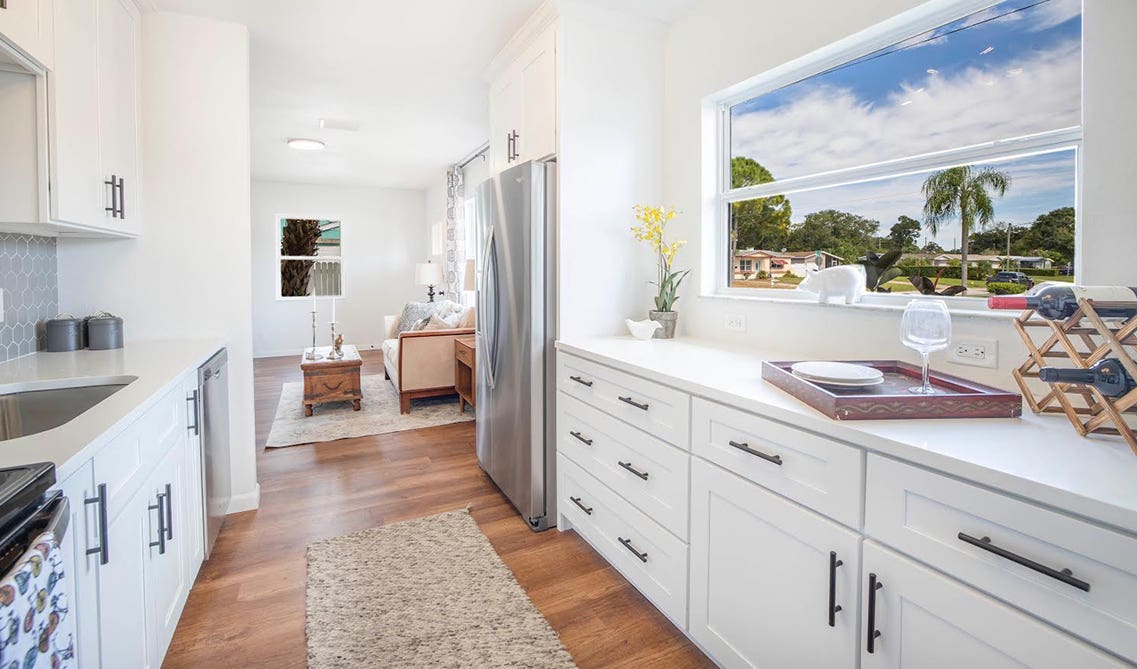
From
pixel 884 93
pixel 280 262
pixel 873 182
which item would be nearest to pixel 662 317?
pixel 873 182

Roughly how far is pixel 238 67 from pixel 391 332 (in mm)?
4281

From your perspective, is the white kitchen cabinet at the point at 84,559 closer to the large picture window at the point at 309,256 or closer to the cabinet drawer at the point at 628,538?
the cabinet drawer at the point at 628,538

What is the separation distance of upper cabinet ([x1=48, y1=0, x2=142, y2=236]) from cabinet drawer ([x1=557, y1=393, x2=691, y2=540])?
1962 millimetres

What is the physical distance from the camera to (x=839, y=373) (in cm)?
148

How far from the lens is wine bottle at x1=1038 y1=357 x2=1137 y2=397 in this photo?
108 centimetres

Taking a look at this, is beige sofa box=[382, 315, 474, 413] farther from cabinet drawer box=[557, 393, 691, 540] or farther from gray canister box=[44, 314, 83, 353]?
cabinet drawer box=[557, 393, 691, 540]

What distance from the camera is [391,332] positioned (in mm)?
6793

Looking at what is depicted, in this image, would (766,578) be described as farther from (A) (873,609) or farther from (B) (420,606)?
(B) (420,606)

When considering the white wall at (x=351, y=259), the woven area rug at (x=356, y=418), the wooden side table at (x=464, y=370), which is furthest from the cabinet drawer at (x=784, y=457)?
the white wall at (x=351, y=259)

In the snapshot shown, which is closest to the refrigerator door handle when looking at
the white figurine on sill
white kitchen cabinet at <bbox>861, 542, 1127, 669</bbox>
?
the white figurine on sill

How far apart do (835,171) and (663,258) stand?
35.8 inches

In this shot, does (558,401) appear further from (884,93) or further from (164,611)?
(884,93)

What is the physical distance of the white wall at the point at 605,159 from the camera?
8.55ft

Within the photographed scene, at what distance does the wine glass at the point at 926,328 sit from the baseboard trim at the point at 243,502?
9.75 feet
